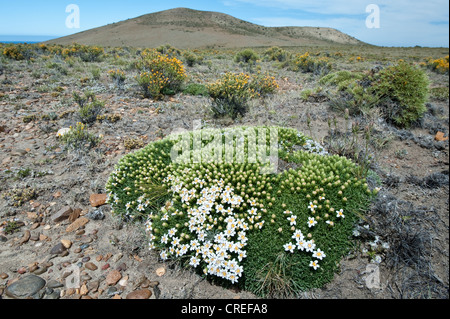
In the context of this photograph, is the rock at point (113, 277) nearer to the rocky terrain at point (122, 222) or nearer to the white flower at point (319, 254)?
the rocky terrain at point (122, 222)

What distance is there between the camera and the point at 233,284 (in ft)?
9.52

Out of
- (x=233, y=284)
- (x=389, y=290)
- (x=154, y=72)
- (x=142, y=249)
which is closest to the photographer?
(x=389, y=290)

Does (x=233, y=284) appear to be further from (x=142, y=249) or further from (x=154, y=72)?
(x=154, y=72)

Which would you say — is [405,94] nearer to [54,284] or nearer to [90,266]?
[90,266]

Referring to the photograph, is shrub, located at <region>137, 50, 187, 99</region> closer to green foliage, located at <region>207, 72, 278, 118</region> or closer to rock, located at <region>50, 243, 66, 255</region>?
green foliage, located at <region>207, 72, 278, 118</region>

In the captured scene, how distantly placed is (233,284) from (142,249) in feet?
4.20

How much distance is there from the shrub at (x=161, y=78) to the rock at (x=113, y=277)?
634 centimetres

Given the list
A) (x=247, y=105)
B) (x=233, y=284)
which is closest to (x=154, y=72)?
(x=247, y=105)

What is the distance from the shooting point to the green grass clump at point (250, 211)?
279 centimetres

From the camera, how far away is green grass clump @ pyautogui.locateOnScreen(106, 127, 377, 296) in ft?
9.14

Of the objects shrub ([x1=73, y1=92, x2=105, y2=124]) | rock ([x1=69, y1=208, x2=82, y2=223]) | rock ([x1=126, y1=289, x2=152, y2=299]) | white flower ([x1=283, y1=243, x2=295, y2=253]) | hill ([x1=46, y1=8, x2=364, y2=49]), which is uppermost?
hill ([x1=46, y1=8, x2=364, y2=49])

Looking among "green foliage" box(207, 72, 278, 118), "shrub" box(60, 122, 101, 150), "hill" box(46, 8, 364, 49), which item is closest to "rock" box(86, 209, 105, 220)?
"shrub" box(60, 122, 101, 150)

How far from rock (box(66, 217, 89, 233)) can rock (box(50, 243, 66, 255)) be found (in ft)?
1.03

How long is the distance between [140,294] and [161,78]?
24.1 feet
